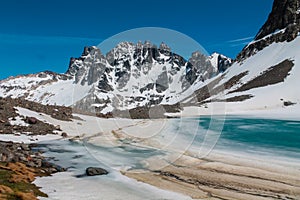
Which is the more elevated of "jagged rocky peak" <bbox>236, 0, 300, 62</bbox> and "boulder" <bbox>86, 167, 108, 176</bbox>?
"jagged rocky peak" <bbox>236, 0, 300, 62</bbox>

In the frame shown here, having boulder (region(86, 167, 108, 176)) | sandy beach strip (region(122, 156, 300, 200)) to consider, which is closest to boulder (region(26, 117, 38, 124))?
boulder (region(86, 167, 108, 176))

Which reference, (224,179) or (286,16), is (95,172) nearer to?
(224,179)

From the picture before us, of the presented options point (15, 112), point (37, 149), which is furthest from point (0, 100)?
point (37, 149)

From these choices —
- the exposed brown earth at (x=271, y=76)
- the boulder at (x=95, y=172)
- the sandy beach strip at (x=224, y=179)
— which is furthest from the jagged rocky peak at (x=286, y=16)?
the boulder at (x=95, y=172)

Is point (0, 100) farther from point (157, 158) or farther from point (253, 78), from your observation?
point (253, 78)

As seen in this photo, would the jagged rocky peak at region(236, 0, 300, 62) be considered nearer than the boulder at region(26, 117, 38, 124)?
No

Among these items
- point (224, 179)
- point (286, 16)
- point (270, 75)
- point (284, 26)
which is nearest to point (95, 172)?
point (224, 179)

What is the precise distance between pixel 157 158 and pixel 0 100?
114 ft

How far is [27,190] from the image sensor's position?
16.1m

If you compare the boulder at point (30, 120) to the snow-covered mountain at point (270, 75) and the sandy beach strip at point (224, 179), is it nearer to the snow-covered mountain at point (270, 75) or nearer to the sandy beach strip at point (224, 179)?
the sandy beach strip at point (224, 179)

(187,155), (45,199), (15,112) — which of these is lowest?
(45,199)

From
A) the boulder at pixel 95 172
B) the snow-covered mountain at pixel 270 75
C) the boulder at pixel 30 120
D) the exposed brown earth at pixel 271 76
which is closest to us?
the boulder at pixel 95 172

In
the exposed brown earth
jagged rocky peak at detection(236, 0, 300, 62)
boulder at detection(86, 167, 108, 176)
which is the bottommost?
boulder at detection(86, 167, 108, 176)

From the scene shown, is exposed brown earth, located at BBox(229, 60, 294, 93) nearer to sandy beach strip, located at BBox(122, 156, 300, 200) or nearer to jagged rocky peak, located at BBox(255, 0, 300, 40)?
jagged rocky peak, located at BBox(255, 0, 300, 40)
